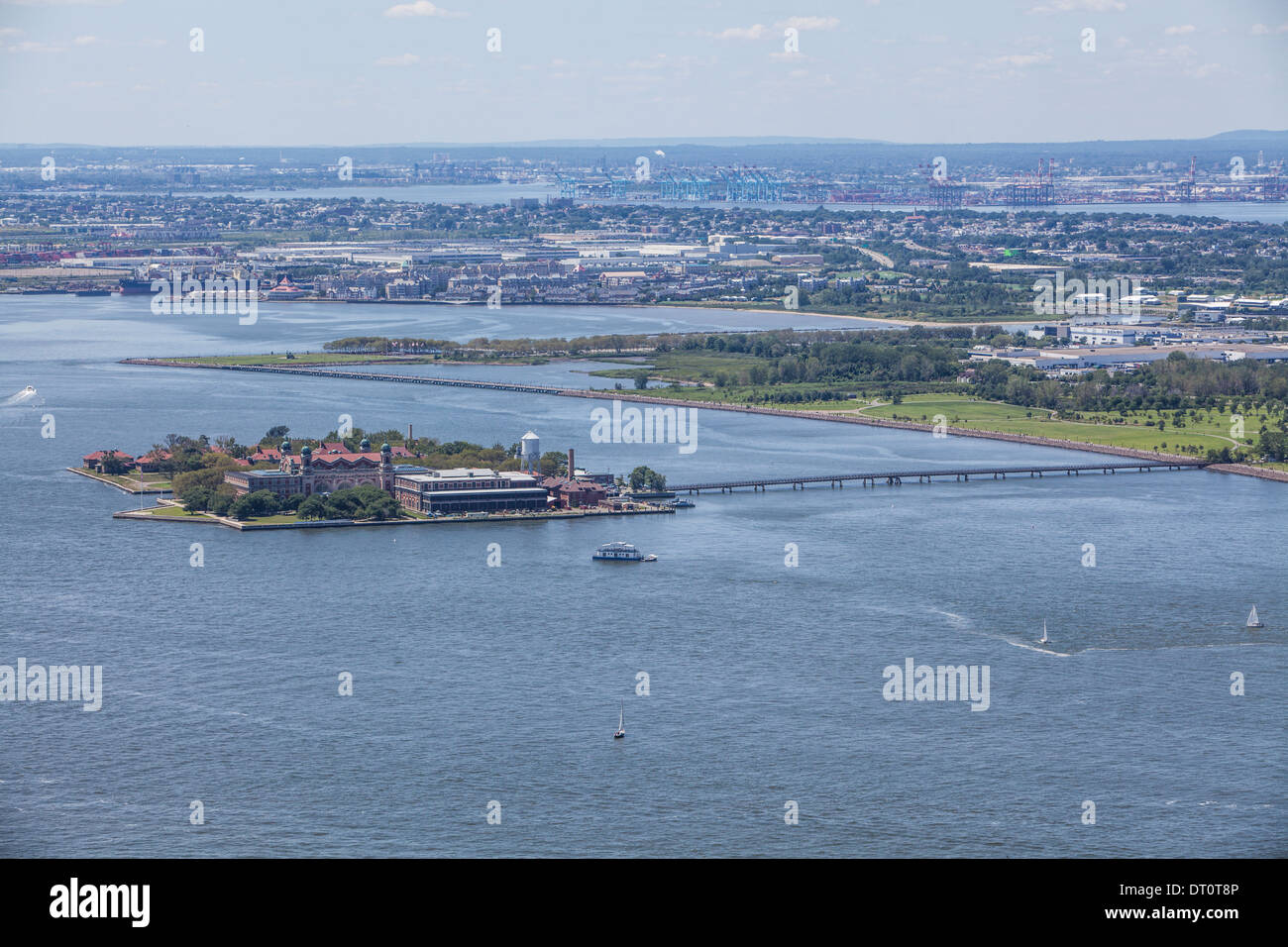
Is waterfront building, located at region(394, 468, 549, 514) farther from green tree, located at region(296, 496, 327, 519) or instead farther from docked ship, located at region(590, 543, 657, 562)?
docked ship, located at region(590, 543, 657, 562)

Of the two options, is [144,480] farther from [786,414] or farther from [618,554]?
[786,414]

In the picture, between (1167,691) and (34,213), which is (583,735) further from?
(34,213)

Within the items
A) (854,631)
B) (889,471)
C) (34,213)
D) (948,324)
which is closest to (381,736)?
(854,631)

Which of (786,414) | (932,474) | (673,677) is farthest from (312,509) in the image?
(786,414)

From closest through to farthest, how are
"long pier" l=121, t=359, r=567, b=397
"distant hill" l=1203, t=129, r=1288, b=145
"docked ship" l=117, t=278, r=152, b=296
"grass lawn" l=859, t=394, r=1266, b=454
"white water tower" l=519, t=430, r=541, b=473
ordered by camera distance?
"white water tower" l=519, t=430, r=541, b=473 → "grass lawn" l=859, t=394, r=1266, b=454 → "long pier" l=121, t=359, r=567, b=397 → "docked ship" l=117, t=278, r=152, b=296 → "distant hill" l=1203, t=129, r=1288, b=145

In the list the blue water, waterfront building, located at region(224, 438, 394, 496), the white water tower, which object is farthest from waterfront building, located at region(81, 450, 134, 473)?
the white water tower

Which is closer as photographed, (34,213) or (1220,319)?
(1220,319)
